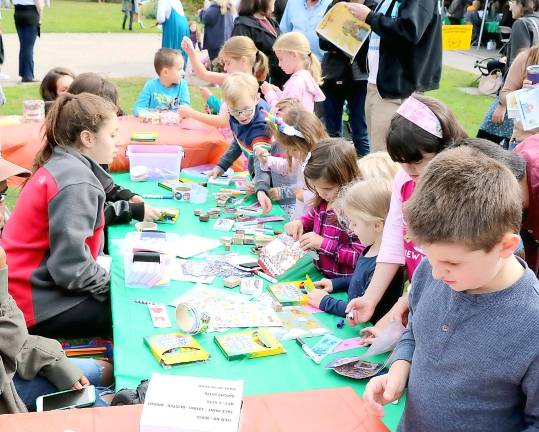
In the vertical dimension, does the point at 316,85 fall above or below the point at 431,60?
below

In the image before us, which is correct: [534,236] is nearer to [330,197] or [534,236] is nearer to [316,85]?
[330,197]

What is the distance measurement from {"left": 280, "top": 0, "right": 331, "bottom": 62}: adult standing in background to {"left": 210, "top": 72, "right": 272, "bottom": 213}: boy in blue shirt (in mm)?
1510

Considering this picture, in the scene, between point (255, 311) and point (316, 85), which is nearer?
point (255, 311)

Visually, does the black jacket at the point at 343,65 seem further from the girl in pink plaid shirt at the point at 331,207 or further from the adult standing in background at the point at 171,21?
the adult standing in background at the point at 171,21

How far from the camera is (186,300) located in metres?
2.78

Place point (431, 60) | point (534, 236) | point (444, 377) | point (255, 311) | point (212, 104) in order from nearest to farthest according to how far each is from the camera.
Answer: point (444, 377), point (534, 236), point (255, 311), point (431, 60), point (212, 104)

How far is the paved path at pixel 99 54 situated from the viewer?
35.1 feet

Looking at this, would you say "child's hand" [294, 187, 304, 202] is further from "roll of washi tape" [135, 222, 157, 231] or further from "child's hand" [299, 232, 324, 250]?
"roll of washi tape" [135, 222, 157, 231]

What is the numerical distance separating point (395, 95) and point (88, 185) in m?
2.43

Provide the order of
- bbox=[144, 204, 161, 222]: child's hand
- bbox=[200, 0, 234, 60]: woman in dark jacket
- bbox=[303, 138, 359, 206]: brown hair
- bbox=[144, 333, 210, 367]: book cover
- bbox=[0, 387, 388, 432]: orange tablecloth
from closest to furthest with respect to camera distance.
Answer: bbox=[0, 387, 388, 432]: orange tablecloth, bbox=[144, 333, 210, 367]: book cover, bbox=[303, 138, 359, 206]: brown hair, bbox=[144, 204, 161, 222]: child's hand, bbox=[200, 0, 234, 60]: woman in dark jacket

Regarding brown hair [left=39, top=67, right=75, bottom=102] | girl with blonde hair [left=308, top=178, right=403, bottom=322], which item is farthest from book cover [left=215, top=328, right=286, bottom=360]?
brown hair [left=39, top=67, right=75, bottom=102]

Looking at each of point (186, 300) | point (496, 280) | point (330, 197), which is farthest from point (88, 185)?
point (496, 280)

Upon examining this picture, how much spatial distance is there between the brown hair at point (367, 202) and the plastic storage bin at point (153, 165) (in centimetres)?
206

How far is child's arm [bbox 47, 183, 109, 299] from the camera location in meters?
2.70
